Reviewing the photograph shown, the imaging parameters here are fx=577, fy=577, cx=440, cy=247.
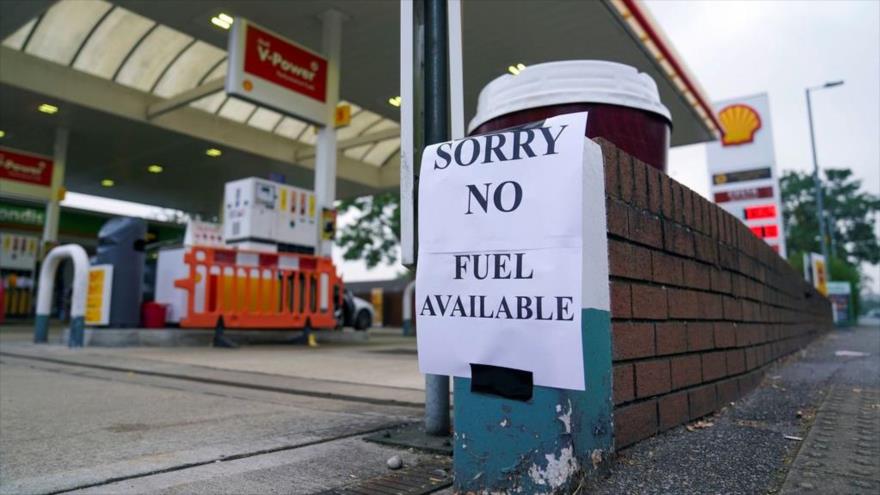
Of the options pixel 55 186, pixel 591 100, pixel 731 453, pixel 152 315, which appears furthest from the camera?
pixel 55 186

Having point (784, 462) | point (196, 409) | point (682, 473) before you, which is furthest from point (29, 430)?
point (784, 462)

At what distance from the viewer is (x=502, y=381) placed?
1829 mm

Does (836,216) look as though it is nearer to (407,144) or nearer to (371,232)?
(371,232)

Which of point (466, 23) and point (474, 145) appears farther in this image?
point (466, 23)

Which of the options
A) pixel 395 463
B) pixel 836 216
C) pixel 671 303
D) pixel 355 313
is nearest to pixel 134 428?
pixel 395 463

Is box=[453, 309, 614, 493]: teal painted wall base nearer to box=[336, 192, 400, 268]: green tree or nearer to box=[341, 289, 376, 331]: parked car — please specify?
box=[341, 289, 376, 331]: parked car

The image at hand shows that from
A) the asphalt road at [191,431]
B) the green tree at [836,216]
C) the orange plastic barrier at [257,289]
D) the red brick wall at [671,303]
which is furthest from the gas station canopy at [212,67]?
the green tree at [836,216]

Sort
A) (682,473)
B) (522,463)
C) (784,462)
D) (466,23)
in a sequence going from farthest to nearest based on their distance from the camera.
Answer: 1. (466,23)
2. (784,462)
3. (682,473)
4. (522,463)

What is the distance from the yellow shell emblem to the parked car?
37.0 feet

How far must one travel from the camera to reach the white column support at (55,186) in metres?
16.7

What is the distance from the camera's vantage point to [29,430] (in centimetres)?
284

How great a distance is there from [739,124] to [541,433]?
1783cm

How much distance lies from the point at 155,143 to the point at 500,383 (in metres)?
18.5

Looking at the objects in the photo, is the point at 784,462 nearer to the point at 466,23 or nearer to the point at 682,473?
the point at 682,473
